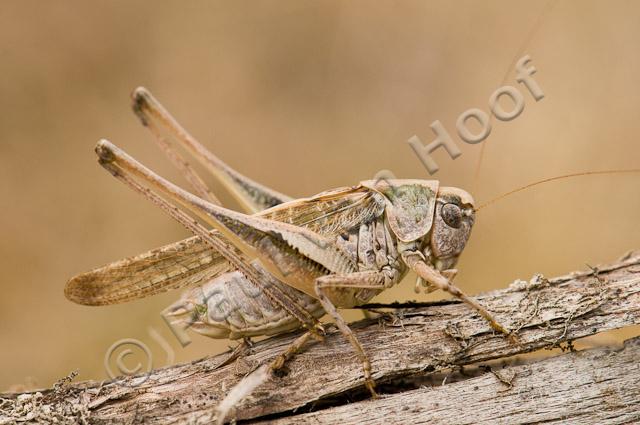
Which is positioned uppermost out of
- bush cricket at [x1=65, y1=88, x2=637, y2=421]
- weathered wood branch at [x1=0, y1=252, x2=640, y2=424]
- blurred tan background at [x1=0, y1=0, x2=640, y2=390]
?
blurred tan background at [x1=0, y1=0, x2=640, y2=390]

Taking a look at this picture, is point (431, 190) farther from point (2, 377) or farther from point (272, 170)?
point (2, 377)

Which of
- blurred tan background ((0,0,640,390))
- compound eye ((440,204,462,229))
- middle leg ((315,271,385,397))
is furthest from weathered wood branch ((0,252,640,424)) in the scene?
blurred tan background ((0,0,640,390))

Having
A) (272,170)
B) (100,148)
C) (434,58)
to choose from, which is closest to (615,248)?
(434,58)

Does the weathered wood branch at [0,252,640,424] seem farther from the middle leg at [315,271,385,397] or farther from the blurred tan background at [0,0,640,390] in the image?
the blurred tan background at [0,0,640,390]

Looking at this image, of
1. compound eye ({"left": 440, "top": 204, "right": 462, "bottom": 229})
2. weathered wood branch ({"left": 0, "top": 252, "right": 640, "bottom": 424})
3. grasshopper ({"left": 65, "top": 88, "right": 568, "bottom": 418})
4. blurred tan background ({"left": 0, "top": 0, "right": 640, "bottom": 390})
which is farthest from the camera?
blurred tan background ({"left": 0, "top": 0, "right": 640, "bottom": 390})

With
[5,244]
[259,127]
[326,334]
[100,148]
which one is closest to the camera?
[100,148]

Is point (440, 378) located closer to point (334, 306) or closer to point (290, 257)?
point (334, 306)

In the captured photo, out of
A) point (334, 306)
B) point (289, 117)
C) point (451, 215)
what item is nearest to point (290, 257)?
point (334, 306)
